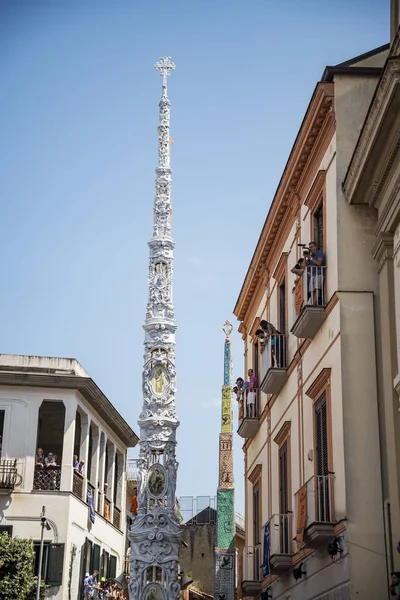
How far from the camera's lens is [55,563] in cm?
3144

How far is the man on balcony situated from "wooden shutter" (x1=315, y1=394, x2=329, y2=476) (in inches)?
71.4

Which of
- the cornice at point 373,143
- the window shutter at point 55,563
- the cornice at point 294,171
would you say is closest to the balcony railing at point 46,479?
the window shutter at point 55,563

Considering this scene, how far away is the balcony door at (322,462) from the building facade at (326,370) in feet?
0.07

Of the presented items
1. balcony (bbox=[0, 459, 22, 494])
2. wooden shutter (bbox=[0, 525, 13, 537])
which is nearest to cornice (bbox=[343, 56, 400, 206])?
balcony (bbox=[0, 459, 22, 494])

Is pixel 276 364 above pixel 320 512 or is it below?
above

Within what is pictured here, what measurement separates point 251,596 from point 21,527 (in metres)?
8.38

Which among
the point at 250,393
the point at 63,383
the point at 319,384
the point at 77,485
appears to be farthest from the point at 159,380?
the point at 319,384

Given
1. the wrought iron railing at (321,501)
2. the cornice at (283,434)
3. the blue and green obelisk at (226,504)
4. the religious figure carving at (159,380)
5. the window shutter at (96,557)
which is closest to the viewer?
the wrought iron railing at (321,501)

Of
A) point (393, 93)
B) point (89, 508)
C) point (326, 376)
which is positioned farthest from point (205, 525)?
point (393, 93)

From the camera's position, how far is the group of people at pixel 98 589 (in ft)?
107

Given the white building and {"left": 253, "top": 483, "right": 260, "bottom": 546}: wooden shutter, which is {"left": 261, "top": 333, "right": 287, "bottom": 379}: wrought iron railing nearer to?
{"left": 253, "top": 483, "right": 260, "bottom": 546}: wooden shutter

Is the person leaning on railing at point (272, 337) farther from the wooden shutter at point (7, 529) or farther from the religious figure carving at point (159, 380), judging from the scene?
the wooden shutter at point (7, 529)

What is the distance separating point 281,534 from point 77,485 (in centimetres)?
1310

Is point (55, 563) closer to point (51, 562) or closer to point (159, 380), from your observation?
point (51, 562)
